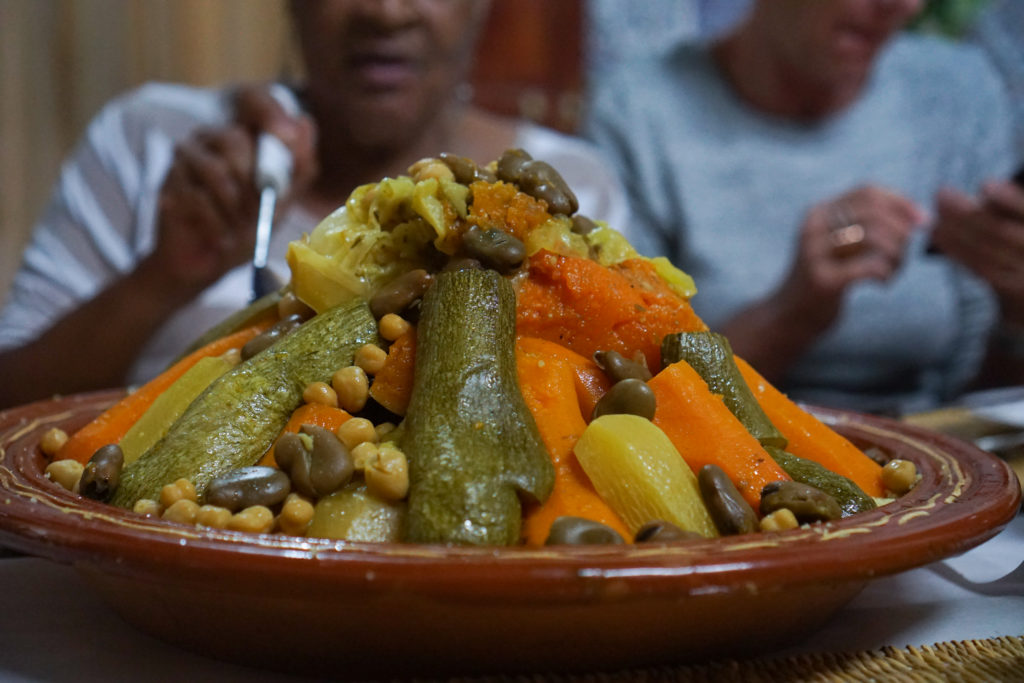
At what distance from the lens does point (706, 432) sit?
1.25 meters

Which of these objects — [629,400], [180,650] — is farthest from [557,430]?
[180,650]

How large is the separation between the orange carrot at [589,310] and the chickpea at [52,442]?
77cm

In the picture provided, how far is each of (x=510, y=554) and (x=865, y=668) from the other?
0.49 meters

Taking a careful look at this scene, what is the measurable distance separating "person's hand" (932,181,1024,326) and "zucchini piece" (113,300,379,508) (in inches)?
118

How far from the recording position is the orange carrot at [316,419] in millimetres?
1250

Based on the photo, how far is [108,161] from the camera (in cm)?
404

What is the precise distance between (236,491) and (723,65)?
14.2ft

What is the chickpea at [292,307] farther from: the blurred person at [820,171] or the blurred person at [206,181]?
the blurred person at [820,171]

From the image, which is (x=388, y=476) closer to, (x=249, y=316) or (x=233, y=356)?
(x=233, y=356)

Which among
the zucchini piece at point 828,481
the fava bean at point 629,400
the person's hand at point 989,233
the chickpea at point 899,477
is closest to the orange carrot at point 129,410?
the fava bean at point 629,400

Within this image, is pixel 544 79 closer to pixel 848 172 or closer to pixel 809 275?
pixel 848 172

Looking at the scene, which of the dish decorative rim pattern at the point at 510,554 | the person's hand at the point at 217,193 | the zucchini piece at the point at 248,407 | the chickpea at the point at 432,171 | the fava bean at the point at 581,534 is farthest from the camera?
the person's hand at the point at 217,193

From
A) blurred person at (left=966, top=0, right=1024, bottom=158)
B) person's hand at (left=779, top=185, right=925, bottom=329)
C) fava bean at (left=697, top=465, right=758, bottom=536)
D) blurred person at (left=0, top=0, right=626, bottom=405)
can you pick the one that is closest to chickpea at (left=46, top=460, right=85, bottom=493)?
fava bean at (left=697, top=465, right=758, bottom=536)

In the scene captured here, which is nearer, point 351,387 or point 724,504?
point 724,504
